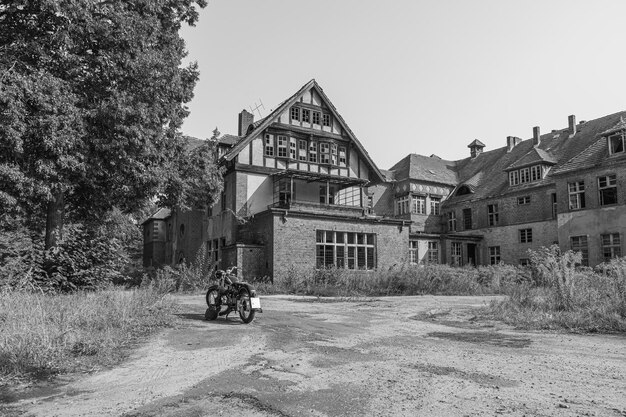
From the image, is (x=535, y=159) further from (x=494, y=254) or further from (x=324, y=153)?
(x=324, y=153)

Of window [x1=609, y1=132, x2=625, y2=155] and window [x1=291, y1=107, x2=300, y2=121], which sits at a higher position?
window [x1=291, y1=107, x2=300, y2=121]

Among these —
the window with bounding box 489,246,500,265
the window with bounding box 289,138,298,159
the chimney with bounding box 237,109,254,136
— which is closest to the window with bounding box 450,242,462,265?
the window with bounding box 489,246,500,265

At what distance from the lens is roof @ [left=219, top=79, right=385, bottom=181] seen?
1129 inches

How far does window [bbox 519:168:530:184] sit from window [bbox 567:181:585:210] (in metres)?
5.81

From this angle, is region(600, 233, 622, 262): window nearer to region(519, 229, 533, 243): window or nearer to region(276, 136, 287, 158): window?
region(519, 229, 533, 243): window

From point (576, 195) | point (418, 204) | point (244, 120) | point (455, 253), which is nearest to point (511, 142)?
point (418, 204)

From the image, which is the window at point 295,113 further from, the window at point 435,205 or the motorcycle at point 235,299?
the motorcycle at point 235,299

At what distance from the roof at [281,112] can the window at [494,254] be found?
1286 cm

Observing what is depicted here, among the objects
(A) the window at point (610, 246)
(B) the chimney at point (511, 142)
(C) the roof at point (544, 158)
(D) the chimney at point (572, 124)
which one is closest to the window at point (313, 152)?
(C) the roof at point (544, 158)

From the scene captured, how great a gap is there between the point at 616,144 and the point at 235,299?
1113 inches

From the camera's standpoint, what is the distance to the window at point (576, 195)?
31.5 metres

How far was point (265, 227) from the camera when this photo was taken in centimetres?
2662

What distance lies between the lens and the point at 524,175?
125ft

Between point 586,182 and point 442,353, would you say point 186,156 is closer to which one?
point 442,353
